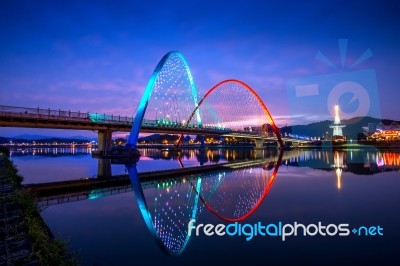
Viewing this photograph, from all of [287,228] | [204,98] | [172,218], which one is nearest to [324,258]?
[287,228]

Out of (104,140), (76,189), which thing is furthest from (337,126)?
(76,189)

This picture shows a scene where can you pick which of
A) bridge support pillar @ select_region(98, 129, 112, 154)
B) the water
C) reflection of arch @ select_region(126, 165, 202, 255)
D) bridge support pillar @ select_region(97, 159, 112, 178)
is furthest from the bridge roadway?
bridge support pillar @ select_region(98, 129, 112, 154)

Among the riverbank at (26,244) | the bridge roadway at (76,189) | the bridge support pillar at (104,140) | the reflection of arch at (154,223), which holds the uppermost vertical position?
the bridge support pillar at (104,140)

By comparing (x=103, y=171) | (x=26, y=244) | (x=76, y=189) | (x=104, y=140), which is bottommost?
(x=76, y=189)

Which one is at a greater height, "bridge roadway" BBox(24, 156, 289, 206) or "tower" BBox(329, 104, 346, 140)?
"tower" BBox(329, 104, 346, 140)

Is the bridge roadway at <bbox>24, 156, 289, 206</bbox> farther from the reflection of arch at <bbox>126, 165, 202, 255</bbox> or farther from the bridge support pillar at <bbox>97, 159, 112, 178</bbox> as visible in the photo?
the bridge support pillar at <bbox>97, 159, 112, 178</bbox>

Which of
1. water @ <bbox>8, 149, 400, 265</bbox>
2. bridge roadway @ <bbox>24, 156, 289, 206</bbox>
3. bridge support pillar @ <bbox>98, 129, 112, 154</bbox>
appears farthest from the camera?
bridge support pillar @ <bbox>98, 129, 112, 154</bbox>

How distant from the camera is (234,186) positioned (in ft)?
77.9

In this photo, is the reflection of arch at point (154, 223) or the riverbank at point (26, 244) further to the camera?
the reflection of arch at point (154, 223)

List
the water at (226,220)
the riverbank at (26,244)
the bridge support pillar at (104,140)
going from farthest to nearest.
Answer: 1. the bridge support pillar at (104,140)
2. the water at (226,220)
3. the riverbank at (26,244)

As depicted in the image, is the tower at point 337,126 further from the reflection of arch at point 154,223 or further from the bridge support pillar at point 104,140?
the reflection of arch at point 154,223

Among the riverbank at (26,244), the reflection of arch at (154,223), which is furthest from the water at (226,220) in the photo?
the riverbank at (26,244)

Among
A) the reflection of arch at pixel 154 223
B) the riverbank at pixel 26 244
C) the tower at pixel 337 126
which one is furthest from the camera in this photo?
the tower at pixel 337 126

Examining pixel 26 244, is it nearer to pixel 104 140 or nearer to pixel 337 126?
pixel 104 140
